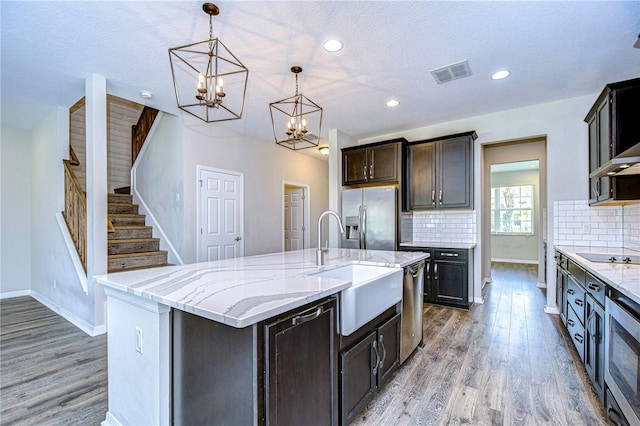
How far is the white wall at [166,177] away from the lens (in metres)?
4.29

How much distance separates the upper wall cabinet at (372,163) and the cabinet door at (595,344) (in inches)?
115

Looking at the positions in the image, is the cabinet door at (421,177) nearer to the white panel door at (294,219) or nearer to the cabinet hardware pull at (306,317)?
the white panel door at (294,219)

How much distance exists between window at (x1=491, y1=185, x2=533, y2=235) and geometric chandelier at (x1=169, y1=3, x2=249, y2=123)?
26.5ft

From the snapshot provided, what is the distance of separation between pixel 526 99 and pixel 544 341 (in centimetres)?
286

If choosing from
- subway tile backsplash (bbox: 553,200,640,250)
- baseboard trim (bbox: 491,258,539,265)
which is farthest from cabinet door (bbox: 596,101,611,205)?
baseboard trim (bbox: 491,258,539,265)

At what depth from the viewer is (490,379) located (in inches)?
90.9

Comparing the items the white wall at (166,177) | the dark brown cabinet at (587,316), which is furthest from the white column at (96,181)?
the dark brown cabinet at (587,316)

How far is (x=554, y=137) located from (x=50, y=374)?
19.4 feet

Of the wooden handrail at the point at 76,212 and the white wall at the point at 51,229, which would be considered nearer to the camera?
the wooden handrail at the point at 76,212

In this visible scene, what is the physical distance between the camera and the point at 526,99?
3766 mm

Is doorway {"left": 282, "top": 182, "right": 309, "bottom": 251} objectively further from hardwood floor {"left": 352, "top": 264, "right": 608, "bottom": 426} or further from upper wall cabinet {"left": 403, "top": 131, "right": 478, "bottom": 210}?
hardwood floor {"left": 352, "top": 264, "right": 608, "bottom": 426}

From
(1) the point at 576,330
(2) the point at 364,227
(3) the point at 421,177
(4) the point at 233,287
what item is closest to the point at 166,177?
(2) the point at 364,227

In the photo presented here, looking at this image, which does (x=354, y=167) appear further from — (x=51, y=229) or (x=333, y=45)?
(x=51, y=229)

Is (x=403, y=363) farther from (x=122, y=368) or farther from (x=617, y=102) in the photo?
(x=617, y=102)
